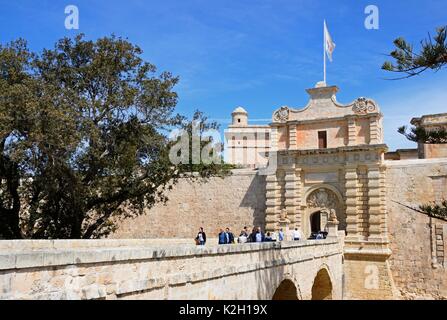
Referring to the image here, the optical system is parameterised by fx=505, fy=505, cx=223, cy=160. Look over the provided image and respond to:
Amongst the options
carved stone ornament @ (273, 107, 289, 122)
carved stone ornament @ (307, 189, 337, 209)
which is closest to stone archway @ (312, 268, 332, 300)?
carved stone ornament @ (307, 189, 337, 209)

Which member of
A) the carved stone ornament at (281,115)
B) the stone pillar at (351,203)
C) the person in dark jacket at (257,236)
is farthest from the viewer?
the carved stone ornament at (281,115)

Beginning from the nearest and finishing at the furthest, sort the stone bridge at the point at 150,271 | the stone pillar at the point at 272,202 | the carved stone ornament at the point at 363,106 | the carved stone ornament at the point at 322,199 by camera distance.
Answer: the stone bridge at the point at 150,271, the carved stone ornament at the point at 363,106, the carved stone ornament at the point at 322,199, the stone pillar at the point at 272,202

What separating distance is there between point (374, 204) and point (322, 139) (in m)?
3.77

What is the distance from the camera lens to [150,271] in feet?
21.8

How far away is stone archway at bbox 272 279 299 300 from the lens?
1303 centimetres

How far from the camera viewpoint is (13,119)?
44.3 feet

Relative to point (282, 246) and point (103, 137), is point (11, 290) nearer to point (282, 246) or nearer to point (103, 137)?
point (282, 246)

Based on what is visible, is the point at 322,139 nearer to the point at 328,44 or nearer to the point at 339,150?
the point at 339,150

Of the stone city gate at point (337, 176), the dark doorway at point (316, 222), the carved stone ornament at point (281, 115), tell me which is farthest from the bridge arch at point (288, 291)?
the dark doorway at point (316, 222)

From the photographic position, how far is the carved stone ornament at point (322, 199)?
74.4 feet

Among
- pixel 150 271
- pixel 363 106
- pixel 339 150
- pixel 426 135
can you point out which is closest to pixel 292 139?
pixel 339 150

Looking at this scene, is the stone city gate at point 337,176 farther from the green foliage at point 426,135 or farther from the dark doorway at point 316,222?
the green foliage at point 426,135

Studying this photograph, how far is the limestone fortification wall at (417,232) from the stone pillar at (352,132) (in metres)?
2.17

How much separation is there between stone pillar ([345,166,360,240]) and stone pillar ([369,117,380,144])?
54.9 inches
